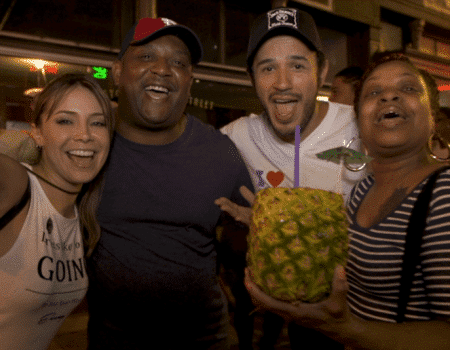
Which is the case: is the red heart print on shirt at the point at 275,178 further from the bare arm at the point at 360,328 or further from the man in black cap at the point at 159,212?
the bare arm at the point at 360,328

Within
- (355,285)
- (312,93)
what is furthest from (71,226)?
(312,93)

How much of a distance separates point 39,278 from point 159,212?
27.4 inches

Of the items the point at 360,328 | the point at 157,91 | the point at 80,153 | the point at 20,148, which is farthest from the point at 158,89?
the point at 360,328

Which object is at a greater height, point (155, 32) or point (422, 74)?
point (155, 32)

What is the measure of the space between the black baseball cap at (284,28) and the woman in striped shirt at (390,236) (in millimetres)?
592

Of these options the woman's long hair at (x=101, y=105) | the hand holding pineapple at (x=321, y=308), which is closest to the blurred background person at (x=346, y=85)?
the woman's long hair at (x=101, y=105)

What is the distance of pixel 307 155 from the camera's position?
7.23ft

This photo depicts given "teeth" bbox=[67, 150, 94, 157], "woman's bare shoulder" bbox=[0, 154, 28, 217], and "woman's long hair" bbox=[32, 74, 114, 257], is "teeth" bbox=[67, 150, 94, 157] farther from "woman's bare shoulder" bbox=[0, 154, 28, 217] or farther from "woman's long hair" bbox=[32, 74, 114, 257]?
"woman's bare shoulder" bbox=[0, 154, 28, 217]

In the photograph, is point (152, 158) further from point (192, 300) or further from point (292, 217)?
point (292, 217)

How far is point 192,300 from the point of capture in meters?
2.05

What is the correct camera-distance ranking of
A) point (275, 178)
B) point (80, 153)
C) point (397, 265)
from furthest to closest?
1. point (275, 178)
2. point (80, 153)
3. point (397, 265)

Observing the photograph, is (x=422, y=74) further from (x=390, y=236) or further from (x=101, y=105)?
(x=101, y=105)

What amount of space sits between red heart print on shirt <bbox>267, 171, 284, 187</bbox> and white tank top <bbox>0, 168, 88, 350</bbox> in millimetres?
1270

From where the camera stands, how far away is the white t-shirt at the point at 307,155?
2.17 m
